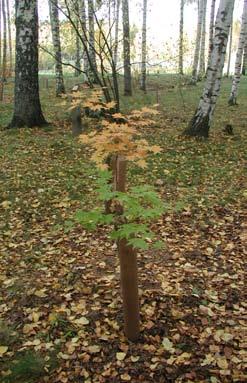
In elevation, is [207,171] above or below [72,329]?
above

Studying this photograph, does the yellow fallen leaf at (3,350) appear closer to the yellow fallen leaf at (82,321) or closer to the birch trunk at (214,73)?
the yellow fallen leaf at (82,321)

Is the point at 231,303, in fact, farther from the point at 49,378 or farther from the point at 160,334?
the point at 49,378

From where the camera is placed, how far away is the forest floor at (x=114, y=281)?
3352mm

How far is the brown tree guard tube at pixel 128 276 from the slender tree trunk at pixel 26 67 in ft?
24.7

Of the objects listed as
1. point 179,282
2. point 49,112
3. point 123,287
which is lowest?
point 179,282

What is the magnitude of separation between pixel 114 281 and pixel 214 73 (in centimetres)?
650

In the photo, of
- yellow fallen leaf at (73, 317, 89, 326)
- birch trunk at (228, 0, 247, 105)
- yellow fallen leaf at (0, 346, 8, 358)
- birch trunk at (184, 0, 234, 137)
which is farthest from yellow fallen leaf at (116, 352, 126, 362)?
birch trunk at (228, 0, 247, 105)

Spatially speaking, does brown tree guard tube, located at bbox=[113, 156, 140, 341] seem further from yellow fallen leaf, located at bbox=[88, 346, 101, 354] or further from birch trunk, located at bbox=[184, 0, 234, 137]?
birch trunk, located at bbox=[184, 0, 234, 137]

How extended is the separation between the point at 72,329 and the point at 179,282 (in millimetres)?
1376

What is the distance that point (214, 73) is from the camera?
29.9 feet

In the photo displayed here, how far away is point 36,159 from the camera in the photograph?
8.23 m

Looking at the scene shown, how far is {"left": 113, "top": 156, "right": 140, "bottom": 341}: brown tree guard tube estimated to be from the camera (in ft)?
10.5

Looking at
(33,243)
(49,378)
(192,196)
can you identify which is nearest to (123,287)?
(49,378)

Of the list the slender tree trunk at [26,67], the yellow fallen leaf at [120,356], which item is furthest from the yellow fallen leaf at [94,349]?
the slender tree trunk at [26,67]
